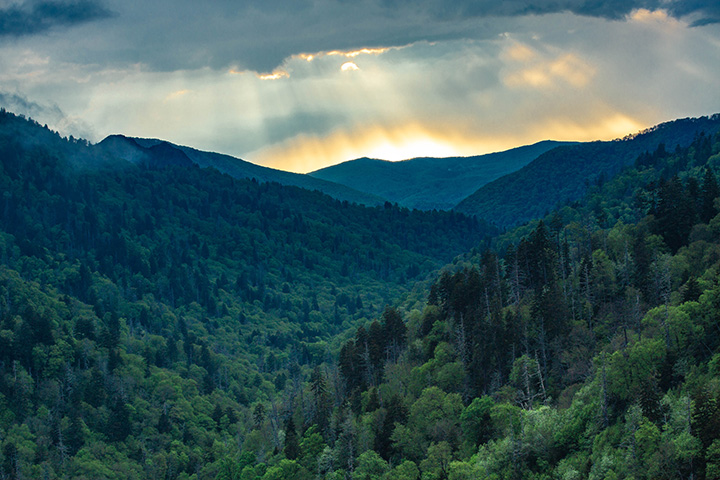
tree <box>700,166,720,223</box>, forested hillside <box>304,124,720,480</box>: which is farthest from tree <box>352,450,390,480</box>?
tree <box>700,166,720,223</box>

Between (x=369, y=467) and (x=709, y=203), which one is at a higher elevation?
(x=709, y=203)

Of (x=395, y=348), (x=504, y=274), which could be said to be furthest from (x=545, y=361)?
(x=504, y=274)

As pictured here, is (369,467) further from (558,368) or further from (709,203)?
(709,203)

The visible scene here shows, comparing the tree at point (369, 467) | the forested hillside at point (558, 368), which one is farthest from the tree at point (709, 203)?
the tree at point (369, 467)

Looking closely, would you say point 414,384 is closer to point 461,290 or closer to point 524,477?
point 461,290

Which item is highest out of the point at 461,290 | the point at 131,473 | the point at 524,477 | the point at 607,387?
the point at 461,290

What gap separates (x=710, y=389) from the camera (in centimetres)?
7744

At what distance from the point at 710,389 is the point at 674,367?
36.4 ft

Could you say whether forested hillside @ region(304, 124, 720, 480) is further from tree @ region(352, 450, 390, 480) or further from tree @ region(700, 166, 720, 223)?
tree @ region(700, 166, 720, 223)

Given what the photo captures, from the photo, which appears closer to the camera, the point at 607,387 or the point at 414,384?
the point at 607,387

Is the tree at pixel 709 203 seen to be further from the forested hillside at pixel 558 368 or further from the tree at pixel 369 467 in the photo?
the tree at pixel 369 467

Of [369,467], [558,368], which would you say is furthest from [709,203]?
[369,467]

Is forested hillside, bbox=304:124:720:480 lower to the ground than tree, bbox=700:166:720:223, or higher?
lower

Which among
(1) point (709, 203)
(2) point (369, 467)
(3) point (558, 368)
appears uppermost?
(1) point (709, 203)
